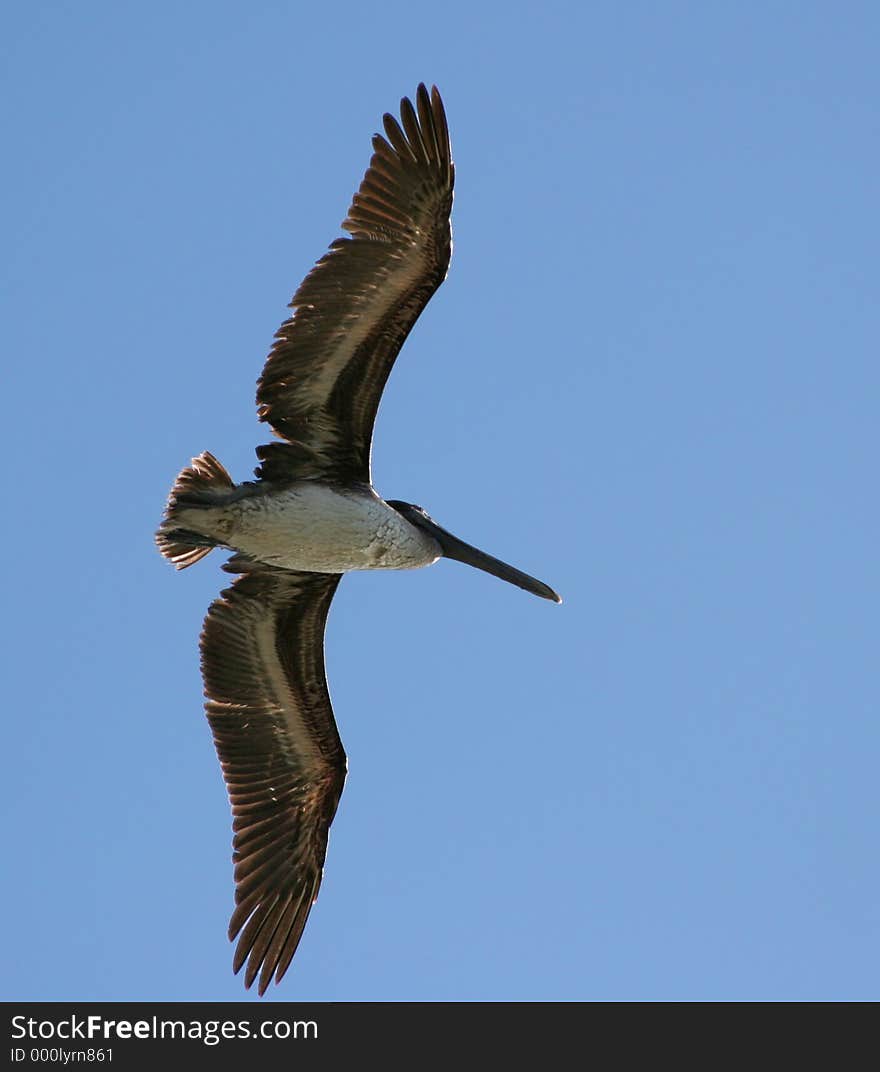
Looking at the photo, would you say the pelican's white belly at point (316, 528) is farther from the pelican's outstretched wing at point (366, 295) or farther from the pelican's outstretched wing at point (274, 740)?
the pelican's outstretched wing at point (274, 740)

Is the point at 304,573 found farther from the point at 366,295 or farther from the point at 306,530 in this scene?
the point at 366,295

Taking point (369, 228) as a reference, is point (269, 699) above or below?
below

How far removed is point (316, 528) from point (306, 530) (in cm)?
8

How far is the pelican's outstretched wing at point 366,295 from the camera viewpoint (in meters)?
13.9

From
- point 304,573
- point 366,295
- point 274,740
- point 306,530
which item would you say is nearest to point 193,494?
point 306,530

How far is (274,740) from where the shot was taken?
1598cm

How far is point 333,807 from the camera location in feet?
52.6

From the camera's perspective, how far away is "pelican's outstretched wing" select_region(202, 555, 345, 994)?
50.9ft

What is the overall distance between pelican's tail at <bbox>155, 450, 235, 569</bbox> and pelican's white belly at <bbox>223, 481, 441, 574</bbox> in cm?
17
